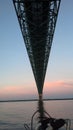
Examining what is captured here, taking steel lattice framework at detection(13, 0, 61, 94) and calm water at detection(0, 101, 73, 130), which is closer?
steel lattice framework at detection(13, 0, 61, 94)

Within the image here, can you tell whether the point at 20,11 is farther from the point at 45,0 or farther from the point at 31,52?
the point at 31,52

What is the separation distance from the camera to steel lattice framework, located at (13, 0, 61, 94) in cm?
2016

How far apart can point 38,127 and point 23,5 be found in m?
10.1

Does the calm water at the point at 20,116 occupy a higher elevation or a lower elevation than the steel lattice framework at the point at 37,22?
lower

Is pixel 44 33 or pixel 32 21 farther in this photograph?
pixel 44 33

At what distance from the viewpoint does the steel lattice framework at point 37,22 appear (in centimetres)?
2016

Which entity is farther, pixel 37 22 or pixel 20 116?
pixel 20 116

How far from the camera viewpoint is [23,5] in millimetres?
20359

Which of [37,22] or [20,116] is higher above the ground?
[37,22]

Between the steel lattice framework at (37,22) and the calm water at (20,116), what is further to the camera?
the calm water at (20,116)

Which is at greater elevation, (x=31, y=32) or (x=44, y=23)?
(x=44, y=23)

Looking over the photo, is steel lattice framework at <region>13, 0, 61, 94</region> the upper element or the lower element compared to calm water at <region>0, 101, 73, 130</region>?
upper

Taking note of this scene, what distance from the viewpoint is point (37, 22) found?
23625mm

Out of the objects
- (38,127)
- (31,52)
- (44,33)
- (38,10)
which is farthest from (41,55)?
(38,127)
